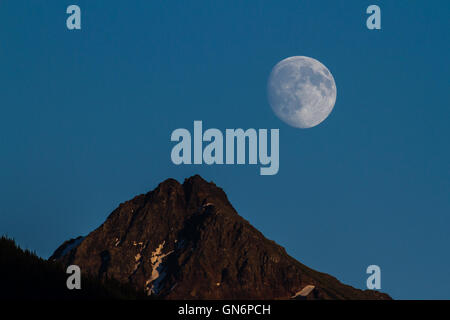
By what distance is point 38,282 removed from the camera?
73.8m

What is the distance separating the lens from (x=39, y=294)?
72.6 metres

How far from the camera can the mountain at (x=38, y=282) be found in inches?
2842

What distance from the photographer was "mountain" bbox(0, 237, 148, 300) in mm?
72188

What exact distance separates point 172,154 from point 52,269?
8625 cm
